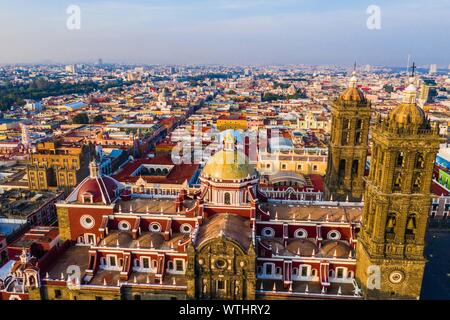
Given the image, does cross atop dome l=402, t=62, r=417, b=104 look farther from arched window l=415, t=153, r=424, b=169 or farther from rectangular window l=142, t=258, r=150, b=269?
rectangular window l=142, t=258, r=150, b=269

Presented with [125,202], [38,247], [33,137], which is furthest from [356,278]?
[33,137]

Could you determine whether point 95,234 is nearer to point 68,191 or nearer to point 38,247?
point 38,247

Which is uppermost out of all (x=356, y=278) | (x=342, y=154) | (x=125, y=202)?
(x=342, y=154)

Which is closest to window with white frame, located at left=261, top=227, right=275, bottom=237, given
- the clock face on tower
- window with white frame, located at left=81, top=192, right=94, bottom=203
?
the clock face on tower

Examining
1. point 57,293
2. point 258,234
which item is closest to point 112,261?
point 57,293

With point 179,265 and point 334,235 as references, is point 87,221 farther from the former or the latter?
point 334,235
